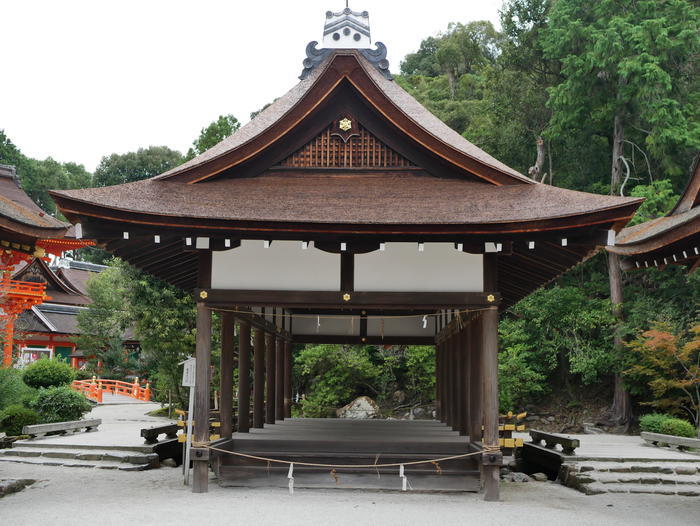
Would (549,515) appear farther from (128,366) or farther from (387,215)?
(128,366)

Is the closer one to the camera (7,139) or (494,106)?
(494,106)

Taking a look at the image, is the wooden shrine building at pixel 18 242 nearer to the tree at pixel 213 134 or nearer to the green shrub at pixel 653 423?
the tree at pixel 213 134

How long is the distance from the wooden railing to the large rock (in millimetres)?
12816

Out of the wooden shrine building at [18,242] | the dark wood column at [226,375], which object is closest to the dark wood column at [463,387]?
the dark wood column at [226,375]

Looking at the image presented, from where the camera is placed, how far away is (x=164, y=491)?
10.4 metres

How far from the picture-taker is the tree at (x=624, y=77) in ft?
84.2

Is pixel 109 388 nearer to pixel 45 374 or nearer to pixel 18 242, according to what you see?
pixel 45 374

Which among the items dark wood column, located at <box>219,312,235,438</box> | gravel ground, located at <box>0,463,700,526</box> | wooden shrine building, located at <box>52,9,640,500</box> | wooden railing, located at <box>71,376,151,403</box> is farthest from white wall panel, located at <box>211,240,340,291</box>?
wooden railing, located at <box>71,376,151,403</box>

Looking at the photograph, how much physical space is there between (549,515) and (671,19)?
23707mm

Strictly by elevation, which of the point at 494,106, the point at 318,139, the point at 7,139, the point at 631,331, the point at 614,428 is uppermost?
the point at 7,139

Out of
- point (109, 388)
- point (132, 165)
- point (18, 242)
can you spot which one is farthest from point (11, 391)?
point (132, 165)

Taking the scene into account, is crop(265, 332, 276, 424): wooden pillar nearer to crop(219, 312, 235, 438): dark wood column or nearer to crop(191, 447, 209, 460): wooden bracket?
crop(219, 312, 235, 438): dark wood column

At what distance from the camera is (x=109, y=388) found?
3734 cm

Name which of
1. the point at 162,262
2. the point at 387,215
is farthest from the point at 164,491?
the point at 387,215
